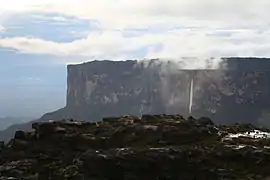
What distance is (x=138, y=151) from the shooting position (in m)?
87.2

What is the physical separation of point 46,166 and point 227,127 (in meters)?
39.8

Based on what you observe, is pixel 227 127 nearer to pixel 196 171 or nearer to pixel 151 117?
pixel 151 117

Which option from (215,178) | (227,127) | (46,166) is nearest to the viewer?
(215,178)

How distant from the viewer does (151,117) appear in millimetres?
119250

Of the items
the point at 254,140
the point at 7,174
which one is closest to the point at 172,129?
the point at 254,140

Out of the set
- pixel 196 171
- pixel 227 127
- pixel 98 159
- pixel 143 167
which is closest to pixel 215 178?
pixel 196 171

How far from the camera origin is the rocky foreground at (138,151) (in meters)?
83.9

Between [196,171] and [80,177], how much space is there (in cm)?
1622

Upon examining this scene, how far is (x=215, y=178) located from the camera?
81.6 meters

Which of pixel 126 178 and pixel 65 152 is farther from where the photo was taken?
pixel 65 152

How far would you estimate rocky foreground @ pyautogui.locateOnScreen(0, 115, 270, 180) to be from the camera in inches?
3305

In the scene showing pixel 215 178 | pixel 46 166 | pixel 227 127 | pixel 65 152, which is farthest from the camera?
pixel 227 127

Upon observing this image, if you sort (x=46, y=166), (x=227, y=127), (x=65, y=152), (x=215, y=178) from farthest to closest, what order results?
(x=227, y=127)
(x=65, y=152)
(x=46, y=166)
(x=215, y=178)

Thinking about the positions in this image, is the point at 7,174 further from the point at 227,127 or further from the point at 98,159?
the point at 227,127
